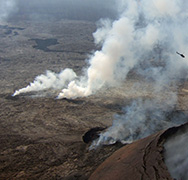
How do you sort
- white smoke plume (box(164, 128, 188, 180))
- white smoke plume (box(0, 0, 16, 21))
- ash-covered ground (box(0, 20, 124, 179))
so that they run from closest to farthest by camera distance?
white smoke plume (box(164, 128, 188, 180)) → ash-covered ground (box(0, 20, 124, 179)) → white smoke plume (box(0, 0, 16, 21))

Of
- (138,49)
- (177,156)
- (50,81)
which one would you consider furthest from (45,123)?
(138,49)

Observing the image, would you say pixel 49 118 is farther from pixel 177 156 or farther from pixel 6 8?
pixel 6 8

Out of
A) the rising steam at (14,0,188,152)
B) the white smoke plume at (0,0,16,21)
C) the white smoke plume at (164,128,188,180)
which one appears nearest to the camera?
the white smoke plume at (164,128,188,180)

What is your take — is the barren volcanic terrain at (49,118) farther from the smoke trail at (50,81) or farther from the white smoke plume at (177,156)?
the white smoke plume at (177,156)

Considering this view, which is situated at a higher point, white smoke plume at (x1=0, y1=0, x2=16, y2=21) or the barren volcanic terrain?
white smoke plume at (x1=0, y1=0, x2=16, y2=21)

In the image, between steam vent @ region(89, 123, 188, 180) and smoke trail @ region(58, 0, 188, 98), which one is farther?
smoke trail @ region(58, 0, 188, 98)

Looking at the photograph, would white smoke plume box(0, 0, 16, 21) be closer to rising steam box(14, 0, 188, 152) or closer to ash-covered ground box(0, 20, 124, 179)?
ash-covered ground box(0, 20, 124, 179)

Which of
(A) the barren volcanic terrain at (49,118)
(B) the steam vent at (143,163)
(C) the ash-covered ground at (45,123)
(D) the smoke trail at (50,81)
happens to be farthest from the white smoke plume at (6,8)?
(B) the steam vent at (143,163)

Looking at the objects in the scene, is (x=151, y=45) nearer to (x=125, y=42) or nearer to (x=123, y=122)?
(x=125, y=42)

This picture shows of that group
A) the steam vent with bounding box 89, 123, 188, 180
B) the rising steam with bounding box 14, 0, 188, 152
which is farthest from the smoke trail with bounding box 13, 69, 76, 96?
the steam vent with bounding box 89, 123, 188, 180
